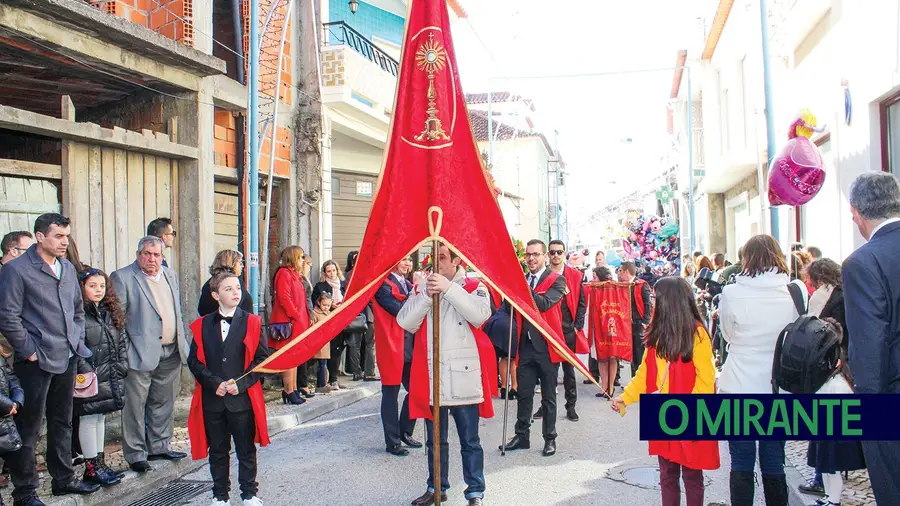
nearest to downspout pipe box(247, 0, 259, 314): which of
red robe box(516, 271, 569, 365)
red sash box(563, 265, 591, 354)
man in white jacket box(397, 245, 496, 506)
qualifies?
red robe box(516, 271, 569, 365)

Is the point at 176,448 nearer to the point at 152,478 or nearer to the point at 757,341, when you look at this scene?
the point at 152,478

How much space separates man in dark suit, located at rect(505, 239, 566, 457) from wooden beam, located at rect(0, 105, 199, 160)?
17.0 ft

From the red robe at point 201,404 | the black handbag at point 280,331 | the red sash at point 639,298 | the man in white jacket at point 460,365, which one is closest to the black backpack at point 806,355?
the man in white jacket at point 460,365

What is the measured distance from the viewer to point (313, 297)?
9.98 meters

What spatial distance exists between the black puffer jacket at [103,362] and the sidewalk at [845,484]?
211 inches

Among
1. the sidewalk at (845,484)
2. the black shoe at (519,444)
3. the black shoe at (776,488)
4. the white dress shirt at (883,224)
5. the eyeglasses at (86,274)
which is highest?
the white dress shirt at (883,224)

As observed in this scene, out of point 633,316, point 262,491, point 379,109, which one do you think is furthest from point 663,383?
point 379,109

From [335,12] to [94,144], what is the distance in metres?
7.56

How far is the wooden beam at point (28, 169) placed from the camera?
7.29m

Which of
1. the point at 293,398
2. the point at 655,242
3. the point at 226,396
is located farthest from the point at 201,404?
the point at 655,242

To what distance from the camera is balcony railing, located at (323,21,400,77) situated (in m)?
13.8

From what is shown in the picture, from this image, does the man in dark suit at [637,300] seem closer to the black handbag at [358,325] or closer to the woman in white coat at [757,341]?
the black handbag at [358,325]

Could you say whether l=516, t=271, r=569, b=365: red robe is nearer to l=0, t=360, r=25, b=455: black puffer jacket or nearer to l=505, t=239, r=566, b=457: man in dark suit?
l=505, t=239, r=566, b=457: man in dark suit

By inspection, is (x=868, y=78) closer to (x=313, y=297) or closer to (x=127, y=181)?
(x=313, y=297)
